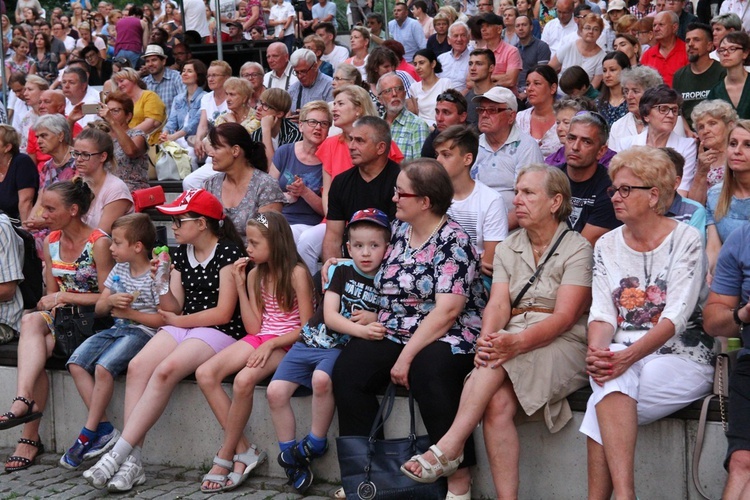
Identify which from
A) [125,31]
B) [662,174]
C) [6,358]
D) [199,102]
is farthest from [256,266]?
[125,31]

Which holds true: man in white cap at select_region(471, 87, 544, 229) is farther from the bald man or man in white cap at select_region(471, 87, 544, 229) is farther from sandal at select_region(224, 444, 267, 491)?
the bald man

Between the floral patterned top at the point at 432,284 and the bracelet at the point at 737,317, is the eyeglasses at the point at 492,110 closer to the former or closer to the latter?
the floral patterned top at the point at 432,284

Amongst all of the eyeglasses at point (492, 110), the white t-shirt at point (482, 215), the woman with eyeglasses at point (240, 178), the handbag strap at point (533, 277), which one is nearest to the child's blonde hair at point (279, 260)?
the white t-shirt at point (482, 215)

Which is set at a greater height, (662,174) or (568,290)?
(662,174)

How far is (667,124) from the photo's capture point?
21.2ft

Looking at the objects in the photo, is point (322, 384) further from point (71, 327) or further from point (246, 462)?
point (71, 327)

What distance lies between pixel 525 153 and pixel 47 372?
10.4ft

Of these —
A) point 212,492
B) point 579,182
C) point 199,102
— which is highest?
point 199,102

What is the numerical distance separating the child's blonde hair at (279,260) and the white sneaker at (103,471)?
3.72 ft

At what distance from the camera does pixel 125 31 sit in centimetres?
1609

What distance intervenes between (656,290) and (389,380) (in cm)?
132

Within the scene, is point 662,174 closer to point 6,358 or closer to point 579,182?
point 579,182

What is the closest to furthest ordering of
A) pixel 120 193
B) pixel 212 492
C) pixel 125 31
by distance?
pixel 212 492, pixel 120 193, pixel 125 31

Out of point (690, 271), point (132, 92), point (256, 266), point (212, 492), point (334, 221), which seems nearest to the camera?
point (690, 271)
